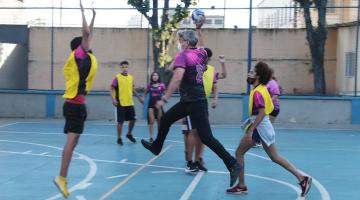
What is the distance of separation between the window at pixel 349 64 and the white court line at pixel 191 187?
15.8m

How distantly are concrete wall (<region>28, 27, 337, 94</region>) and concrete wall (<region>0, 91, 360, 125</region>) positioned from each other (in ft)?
17.2

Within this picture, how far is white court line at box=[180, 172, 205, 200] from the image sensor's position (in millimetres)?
8297

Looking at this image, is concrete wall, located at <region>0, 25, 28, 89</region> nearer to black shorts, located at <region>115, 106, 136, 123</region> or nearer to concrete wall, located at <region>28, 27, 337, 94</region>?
concrete wall, located at <region>28, 27, 337, 94</region>

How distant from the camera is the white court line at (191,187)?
8297mm

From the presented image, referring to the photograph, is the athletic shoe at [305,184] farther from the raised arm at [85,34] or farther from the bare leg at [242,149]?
the raised arm at [85,34]

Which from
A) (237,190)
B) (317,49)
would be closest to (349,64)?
(317,49)

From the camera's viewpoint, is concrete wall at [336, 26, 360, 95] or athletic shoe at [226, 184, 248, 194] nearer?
athletic shoe at [226, 184, 248, 194]

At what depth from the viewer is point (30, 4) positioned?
970 inches

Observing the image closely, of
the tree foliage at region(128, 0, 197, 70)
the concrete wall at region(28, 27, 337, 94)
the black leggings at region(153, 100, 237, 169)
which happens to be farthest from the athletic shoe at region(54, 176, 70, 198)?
the concrete wall at region(28, 27, 337, 94)

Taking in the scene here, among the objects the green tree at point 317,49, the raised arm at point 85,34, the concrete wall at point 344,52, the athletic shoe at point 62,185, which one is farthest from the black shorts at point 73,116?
the green tree at point 317,49

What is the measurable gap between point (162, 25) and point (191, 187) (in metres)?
16.1

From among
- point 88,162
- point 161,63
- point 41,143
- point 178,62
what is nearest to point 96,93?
point 161,63

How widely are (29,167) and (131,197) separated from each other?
316 centimetres

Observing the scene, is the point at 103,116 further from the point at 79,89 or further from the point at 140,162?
the point at 79,89
